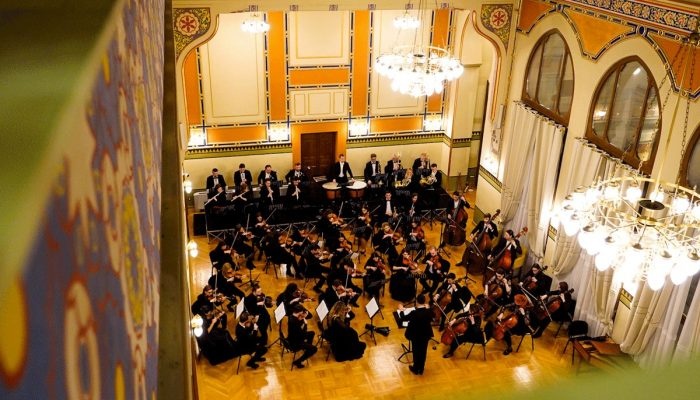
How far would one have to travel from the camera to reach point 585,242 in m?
5.68

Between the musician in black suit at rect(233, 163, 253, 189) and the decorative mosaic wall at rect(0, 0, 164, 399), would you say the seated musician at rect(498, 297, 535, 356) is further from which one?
the decorative mosaic wall at rect(0, 0, 164, 399)

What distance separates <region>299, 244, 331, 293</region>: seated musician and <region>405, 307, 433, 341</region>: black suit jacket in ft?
8.39

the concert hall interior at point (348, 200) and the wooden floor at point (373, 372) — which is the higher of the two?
the concert hall interior at point (348, 200)

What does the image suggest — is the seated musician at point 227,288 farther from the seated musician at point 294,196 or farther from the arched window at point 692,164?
the arched window at point 692,164

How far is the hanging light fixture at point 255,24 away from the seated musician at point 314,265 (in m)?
5.02

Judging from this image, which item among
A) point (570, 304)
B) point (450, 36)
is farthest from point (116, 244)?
point (450, 36)

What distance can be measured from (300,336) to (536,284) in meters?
4.05

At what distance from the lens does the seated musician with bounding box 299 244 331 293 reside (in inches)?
440

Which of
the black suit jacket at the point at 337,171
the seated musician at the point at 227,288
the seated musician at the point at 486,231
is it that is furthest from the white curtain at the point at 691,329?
the black suit jacket at the point at 337,171

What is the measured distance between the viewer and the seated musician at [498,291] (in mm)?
10148

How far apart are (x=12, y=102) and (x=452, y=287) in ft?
32.5

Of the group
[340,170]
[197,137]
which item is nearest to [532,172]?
[340,170]

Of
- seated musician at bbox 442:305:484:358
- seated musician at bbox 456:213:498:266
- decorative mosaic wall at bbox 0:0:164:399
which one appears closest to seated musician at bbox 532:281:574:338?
seated musician at bbox 442:305:484:358

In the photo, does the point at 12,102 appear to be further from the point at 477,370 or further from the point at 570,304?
the point at 570,304
